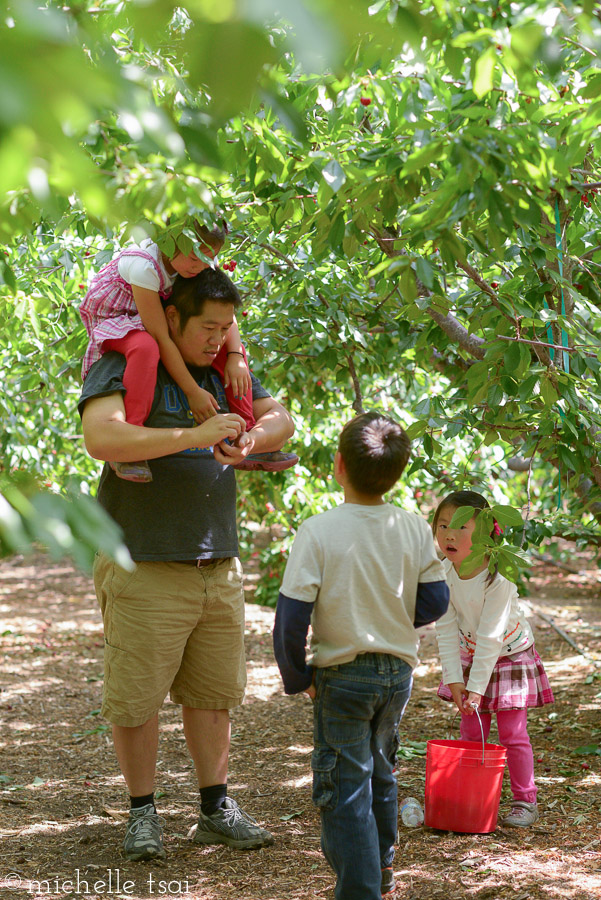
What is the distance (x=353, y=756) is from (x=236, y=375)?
1.32 metres

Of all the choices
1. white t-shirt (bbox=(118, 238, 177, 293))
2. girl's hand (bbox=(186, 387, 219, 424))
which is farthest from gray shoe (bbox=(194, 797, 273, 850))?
white t-shirt (bbox=(118, 238, 177, 293))

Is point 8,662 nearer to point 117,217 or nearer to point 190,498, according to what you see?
point 190,498

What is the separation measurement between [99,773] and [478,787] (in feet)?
5.99

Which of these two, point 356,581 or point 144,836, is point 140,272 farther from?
point 144,836

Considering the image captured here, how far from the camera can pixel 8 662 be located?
20.9 ft

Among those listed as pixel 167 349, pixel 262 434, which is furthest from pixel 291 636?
pixel 167 349

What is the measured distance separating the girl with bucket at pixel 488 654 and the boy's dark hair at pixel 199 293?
1.09 m

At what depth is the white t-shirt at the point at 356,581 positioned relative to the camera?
228 cm

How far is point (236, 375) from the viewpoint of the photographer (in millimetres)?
2971

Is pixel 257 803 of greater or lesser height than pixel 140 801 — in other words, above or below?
below

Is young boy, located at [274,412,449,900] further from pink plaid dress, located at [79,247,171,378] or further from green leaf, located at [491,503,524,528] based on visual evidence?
pink plaid dress, located at [79,247,171,378]

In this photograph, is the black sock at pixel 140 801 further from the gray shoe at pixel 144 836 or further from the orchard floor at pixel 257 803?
the orchard floor at pixel 257 803

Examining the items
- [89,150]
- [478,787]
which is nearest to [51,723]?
[478,787]

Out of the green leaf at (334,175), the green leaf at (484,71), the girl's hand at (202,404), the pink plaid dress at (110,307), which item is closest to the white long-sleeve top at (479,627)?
the girl's hand at (202,404)
